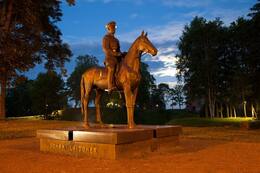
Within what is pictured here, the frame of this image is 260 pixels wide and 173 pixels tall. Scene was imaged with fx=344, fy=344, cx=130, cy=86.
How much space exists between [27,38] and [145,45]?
55.0ft

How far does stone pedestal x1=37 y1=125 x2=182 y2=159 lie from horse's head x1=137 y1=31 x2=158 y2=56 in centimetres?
228

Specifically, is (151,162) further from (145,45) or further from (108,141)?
(145,45)

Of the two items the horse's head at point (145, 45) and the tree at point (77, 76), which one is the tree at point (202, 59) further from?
the horse's head at point (145, 45)

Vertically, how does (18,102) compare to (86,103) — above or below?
above

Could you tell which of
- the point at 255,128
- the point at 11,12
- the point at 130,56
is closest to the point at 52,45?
the point at 11,12

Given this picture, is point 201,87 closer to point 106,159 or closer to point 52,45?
point 52,45

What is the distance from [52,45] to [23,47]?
494cm

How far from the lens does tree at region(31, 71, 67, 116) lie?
45531 mm

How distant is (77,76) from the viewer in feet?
180

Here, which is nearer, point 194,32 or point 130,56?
point 130,56

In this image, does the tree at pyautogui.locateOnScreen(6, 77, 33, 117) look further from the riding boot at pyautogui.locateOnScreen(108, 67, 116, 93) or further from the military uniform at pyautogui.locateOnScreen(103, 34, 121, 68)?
the riding boot at pyautogui.locateOnScreen(108, 67, 116, 93)

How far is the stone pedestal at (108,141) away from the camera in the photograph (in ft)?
29.2

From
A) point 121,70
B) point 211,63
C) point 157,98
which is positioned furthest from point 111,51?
point 157,98

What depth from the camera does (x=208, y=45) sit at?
1748 inches
